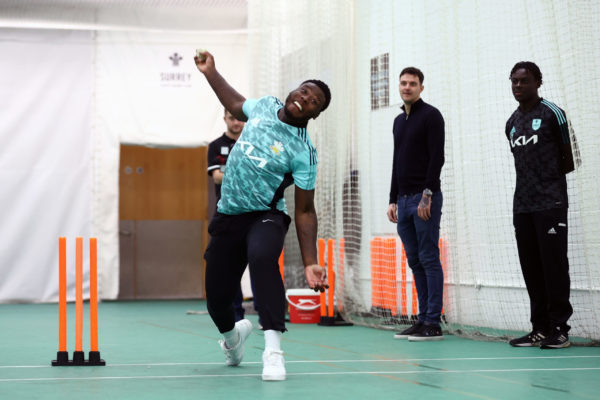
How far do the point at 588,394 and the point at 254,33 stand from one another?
5.78 m

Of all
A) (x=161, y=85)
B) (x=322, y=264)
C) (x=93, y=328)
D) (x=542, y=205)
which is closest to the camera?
(x=93, y=328)

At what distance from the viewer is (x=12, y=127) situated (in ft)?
33.9

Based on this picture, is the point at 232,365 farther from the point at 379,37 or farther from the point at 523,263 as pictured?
the point at 379,37

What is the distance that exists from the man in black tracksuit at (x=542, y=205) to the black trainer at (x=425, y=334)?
0.55m

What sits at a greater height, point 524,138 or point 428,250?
point 524,138

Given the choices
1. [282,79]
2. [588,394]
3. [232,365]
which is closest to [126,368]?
[232,365]

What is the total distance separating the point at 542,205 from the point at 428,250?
2.76ft

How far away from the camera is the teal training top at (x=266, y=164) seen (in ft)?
12.4

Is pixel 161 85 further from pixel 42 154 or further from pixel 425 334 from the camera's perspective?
pixel 425 334

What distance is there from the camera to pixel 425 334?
554 cm

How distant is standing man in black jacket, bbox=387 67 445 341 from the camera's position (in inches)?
218

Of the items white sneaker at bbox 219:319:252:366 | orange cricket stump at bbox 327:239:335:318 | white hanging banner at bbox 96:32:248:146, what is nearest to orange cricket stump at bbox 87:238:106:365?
white sneaker at bbox 219:319:252:366

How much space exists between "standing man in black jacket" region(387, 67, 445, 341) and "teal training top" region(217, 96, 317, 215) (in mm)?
1835

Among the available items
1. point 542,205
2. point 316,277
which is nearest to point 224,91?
point 316,277
